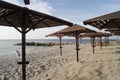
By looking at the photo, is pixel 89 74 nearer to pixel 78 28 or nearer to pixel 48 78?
pixel 48 78

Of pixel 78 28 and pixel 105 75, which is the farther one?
pixel 78 28

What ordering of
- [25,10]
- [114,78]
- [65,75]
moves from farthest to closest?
[65,75] < [114,78] < [25,10]

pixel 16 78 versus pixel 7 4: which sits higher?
pixel 7 4

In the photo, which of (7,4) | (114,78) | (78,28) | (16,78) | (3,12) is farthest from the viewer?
(78,28)

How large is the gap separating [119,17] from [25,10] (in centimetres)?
246

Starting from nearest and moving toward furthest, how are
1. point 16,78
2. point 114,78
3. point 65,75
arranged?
point 114,78
point 65,75
point 16,78

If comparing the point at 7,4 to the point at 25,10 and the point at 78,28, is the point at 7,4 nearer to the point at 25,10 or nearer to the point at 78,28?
the point at 25,10

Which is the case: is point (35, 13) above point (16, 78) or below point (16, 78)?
above

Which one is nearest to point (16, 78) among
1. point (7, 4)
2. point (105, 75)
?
point (105, 75)

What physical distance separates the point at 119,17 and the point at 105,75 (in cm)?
370

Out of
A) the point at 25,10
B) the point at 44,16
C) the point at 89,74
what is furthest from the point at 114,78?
the point at 25,10

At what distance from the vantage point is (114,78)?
754cm

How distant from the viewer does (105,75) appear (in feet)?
26.3

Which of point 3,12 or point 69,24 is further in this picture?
point 69,24
